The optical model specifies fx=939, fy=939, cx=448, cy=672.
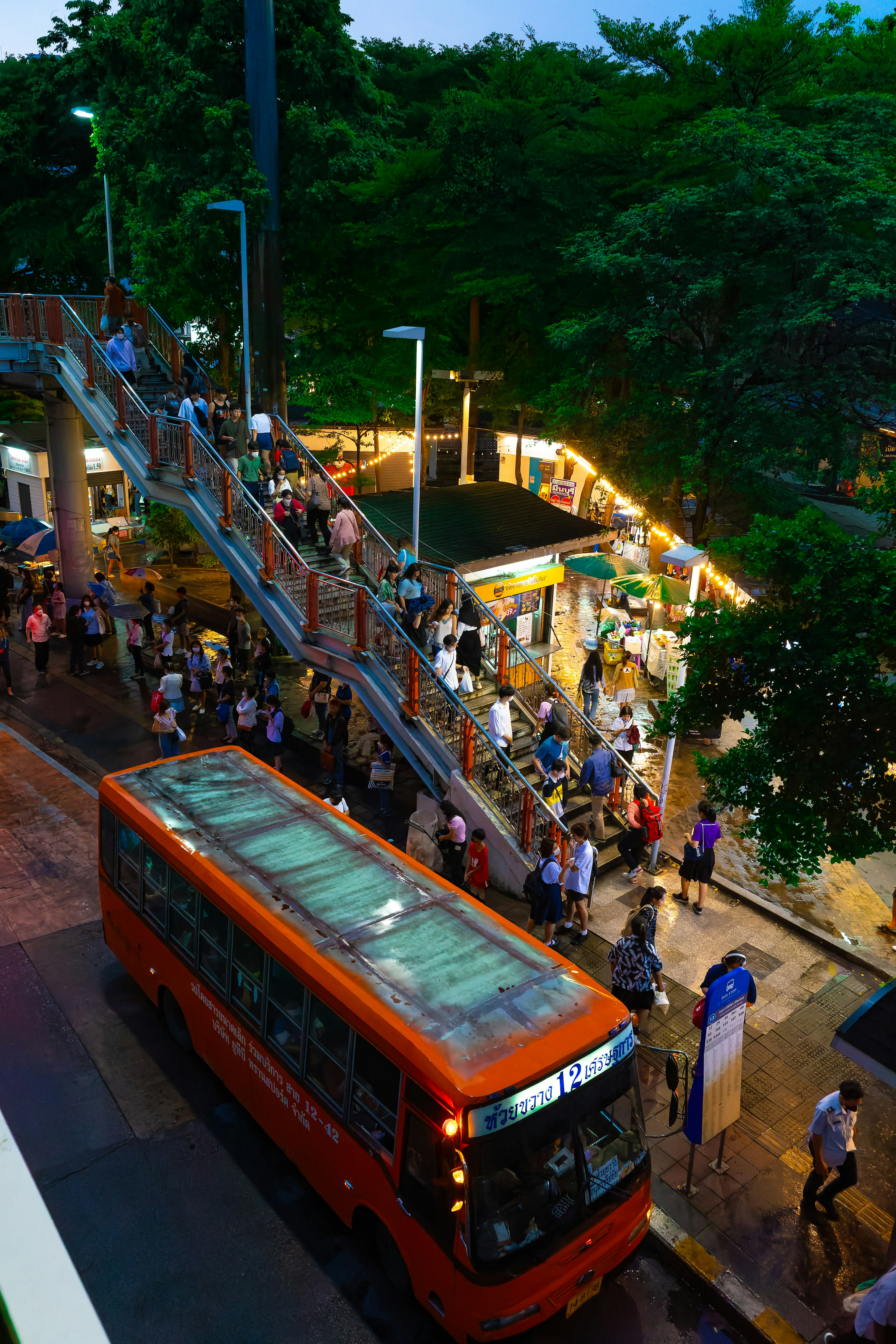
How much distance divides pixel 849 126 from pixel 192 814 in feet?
51.6

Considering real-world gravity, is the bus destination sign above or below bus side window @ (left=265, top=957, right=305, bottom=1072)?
above

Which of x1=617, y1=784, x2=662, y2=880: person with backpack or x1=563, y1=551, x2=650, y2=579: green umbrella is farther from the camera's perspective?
x1=563, y1=551, x2=650, y2=579: green umbrella

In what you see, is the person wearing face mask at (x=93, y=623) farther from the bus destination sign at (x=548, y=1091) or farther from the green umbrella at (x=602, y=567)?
the bus destination sign at (x=548, y=1091)

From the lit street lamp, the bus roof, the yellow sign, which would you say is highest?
the lit street lamp

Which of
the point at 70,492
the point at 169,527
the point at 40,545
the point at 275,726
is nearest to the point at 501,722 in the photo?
the point at 275,726

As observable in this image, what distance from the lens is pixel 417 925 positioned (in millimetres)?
7961

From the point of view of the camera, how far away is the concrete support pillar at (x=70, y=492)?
24375 mm

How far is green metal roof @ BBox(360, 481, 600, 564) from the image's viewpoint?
705 inches

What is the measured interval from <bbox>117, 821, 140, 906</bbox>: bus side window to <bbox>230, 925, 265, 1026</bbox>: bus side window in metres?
2.11

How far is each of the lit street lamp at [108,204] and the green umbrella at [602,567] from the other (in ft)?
44.0

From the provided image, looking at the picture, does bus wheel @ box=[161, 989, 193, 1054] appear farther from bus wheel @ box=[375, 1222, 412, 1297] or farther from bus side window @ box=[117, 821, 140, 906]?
bus wheel @ box=[375, 1222, 412, 1297]

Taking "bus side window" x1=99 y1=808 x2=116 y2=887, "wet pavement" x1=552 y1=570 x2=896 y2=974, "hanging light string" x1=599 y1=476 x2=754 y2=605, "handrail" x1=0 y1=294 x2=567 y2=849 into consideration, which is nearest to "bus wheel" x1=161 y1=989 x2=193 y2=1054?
"bus side window" x1=99 y1=808 x2=116 y2=887

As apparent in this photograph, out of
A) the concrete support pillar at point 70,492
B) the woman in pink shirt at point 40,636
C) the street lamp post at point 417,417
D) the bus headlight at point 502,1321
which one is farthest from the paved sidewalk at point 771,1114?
the concrete support pillar at point 70,492

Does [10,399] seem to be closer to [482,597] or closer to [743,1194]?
[482,597]
